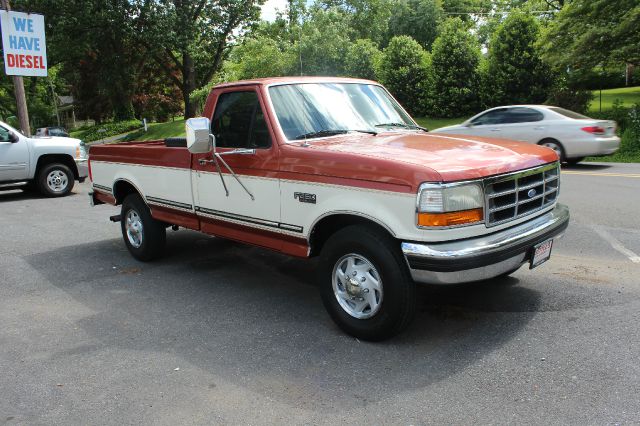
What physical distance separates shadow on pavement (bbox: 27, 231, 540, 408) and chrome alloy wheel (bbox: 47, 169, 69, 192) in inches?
257

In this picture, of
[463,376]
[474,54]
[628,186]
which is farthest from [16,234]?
[474,54]

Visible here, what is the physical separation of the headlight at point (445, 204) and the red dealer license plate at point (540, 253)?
0.80 m

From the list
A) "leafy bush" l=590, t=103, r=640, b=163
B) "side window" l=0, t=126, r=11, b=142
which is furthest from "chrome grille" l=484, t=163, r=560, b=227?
"leafy bush" l=590, t=103, r=640, b=163

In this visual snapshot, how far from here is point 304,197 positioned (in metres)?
4.39

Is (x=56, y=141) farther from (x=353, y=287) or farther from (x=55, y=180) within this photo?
(x=353, y=287)

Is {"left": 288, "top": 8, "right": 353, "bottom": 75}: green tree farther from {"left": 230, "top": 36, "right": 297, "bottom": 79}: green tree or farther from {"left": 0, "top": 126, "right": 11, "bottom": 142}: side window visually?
{"left": 0, "top": 126, "right": 11, "bottom": 142}: side window

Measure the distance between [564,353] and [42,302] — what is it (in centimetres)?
469

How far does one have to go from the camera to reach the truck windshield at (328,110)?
15.7 ft

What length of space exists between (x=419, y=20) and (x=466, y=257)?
4652cm

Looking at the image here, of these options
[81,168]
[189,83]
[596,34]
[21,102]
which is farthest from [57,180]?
[189,83]

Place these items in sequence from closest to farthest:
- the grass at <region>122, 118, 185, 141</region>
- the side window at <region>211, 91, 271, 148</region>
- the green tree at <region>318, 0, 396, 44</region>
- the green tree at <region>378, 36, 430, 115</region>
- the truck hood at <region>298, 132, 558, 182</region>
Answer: the truck hood at <region>298, 132, 558, 182</region>, the side window at <region>211, 91, 271, 148</region>, the green tree at <region>378, 36, 430, 115</region>, the grass at <region>122, 118, 185, 141</region>, the green tree at <region>318, 0, 396, 44</region>

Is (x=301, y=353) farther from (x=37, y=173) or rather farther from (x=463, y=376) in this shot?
(x=37, y=173)

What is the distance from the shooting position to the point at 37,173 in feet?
40.3

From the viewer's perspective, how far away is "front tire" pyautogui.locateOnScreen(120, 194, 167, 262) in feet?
21.2
